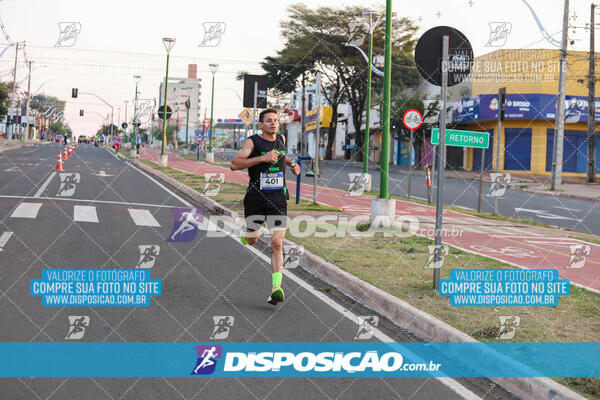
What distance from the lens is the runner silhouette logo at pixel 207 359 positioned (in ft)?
15.1

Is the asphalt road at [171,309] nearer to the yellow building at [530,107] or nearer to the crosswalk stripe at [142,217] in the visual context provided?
the crosswalk stripe at [142,217]

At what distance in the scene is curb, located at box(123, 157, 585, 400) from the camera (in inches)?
171

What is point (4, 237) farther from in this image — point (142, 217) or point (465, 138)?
point (465, 138)

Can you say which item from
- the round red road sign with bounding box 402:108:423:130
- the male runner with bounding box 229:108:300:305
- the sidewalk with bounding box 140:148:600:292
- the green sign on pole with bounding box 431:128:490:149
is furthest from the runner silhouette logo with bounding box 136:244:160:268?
the round red road sign with bounding box 402:108:423:130

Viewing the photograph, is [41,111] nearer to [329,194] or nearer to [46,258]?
[329,194]

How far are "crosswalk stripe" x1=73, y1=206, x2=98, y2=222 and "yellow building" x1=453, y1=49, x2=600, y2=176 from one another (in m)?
33.2

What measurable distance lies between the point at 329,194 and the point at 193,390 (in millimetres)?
19084

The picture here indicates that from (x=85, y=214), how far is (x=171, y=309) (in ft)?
24.8

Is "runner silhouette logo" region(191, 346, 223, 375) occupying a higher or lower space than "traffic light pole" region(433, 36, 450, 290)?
lower

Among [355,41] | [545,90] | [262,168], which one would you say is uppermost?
[355,41]

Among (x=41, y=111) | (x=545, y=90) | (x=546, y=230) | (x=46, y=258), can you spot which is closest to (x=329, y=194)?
(x=546, y=230)

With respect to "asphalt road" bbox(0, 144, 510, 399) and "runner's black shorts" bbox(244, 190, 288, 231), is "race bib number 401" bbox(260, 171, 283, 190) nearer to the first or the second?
"runner's black shorts" bbox(244, 190, 288, 231)

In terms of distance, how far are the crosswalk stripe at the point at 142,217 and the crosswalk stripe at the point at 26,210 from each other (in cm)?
191

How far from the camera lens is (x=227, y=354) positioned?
495cm
